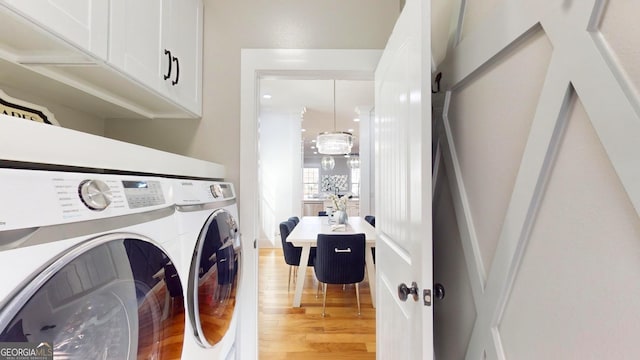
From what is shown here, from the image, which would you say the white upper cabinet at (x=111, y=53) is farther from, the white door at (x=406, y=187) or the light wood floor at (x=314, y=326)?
the light wood floor at (x=314, y=326)

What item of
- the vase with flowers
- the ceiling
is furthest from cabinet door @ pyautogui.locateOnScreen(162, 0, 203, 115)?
the vase with flowers

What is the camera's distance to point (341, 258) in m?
2.55

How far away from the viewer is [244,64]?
5.60ft

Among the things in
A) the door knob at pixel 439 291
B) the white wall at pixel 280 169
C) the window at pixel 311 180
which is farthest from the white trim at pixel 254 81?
the window at pixel 311 180

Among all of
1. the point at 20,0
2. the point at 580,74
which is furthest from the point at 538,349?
the point at 20,0

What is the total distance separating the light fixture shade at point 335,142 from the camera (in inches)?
177

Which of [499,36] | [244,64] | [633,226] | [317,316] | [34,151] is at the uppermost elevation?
[244,64]

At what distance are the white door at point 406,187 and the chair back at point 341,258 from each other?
948 millimetres

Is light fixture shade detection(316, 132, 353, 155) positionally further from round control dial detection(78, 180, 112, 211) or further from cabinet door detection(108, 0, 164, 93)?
round control dial detection(78, 180, 112, 211)

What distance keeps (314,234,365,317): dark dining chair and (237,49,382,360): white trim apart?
0.95 meters

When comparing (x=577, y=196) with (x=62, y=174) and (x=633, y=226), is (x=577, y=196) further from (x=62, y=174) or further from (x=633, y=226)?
(x=62, y=174)

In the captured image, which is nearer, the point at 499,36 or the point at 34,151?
the point at 34,151

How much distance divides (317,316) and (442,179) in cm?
200

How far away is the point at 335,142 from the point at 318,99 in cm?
84
